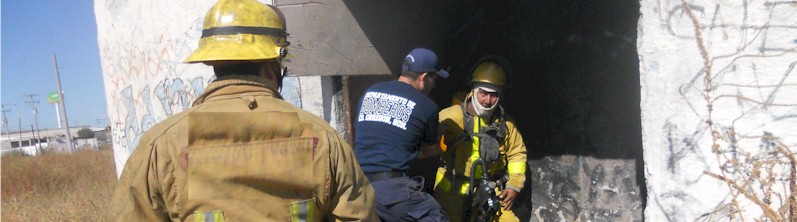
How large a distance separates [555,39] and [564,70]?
0.24 meters

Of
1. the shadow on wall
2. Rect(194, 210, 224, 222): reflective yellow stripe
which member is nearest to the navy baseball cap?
the shadow on wall

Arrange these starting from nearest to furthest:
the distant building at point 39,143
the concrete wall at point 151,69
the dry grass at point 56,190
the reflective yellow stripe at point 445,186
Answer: the reflective yellow stripe at point 445,186, the concrete wall at point 151,69, the dry grass at point 56,190, the distant building at point 39,143

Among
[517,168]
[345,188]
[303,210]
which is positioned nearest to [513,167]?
[517,168]

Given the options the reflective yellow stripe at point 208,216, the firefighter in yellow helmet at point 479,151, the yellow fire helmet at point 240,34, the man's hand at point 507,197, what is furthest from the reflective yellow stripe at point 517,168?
the reflective yellow stripe at point 208,216

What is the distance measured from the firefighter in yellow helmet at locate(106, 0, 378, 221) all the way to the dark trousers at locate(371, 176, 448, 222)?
1.37 metres

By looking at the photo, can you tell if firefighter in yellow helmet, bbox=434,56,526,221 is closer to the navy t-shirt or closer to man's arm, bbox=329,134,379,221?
the navy t-shirt

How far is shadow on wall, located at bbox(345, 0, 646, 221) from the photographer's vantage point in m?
4.06

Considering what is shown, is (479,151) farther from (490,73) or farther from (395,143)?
(395,143)

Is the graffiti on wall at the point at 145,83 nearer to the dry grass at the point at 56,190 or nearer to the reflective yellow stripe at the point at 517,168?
the dry grass at the point at 56,190

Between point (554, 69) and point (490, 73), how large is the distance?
74 centimetres

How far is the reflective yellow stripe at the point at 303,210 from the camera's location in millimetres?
1570

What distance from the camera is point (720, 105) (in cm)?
233

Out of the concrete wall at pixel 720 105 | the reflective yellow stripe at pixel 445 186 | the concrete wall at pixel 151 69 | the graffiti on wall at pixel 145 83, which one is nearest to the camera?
the concrete wall at pixel 720 105

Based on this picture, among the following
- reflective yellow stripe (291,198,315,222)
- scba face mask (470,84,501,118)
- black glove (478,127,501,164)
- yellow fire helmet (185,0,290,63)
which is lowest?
black glove (478,127,501,164)
